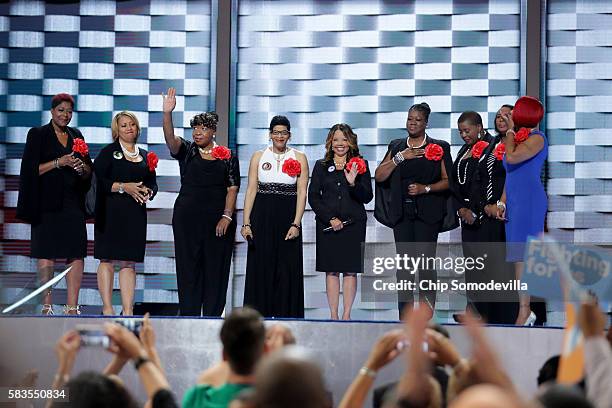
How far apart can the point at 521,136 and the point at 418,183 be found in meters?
0.82

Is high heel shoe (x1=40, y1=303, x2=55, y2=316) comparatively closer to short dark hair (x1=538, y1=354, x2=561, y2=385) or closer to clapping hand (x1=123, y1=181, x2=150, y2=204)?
clapping hand (x1=123, y1=181, x2=150, y2=204)

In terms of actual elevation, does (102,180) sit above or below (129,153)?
below

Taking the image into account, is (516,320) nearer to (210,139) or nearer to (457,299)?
(457,299)

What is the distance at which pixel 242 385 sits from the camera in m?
2.91

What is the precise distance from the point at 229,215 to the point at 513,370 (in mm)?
2190

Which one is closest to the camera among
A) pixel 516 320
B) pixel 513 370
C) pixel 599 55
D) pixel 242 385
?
pixel 242 385

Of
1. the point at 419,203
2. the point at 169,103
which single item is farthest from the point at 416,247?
the point at 169,103

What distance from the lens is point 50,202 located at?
698 centimetres

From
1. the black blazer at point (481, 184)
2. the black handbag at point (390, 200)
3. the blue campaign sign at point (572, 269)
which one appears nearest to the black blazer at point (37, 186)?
the black handbag at point (390, 200)

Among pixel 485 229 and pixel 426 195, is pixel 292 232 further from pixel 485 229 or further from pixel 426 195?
pixel 485 229

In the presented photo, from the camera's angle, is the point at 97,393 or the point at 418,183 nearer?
the point at 97,393

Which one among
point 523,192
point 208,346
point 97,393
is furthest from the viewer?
point 523,192

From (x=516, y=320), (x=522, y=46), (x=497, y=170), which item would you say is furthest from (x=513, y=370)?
(x=522, y=46)

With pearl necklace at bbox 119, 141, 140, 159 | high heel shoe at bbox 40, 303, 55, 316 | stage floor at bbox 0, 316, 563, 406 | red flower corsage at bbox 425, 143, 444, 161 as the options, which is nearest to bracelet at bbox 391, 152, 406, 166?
red flower corsage at bbox 425, 143, 444, 161
